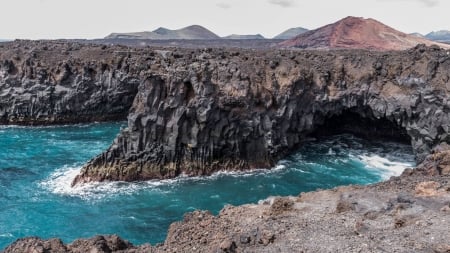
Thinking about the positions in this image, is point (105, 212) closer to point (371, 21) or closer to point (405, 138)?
point (405, 138)

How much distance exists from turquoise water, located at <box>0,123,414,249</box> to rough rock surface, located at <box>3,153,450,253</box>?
415 inches

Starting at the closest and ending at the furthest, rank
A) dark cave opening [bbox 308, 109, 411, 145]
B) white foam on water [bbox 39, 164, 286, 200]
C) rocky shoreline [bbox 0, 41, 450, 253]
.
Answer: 1. rocky shoreline [bbox 0, 41, 450, 253]
2. white foam on water [bbox 39, 164, 286, 200]
3. dark cave opening [bbox 308, 109, 411, 145]

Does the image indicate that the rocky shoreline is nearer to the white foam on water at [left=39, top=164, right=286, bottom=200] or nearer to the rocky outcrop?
the rocky outcrop

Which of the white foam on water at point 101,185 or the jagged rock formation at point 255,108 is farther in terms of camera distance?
the jagged rock formation at point 255,108

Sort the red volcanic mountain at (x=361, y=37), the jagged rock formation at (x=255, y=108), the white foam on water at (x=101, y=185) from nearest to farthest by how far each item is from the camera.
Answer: the white foam on water at (x=101, y=185) < the jagged rock formation at (x=255, y=108) < the red volcanic mountain at (x=361, y=37)

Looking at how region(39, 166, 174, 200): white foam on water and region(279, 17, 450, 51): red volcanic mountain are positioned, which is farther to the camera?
region(279, 17, 450, 51): red volcanic mountain

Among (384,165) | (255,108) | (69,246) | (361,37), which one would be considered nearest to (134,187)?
(255,108)

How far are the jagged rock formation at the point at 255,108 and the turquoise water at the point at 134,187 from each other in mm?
2053

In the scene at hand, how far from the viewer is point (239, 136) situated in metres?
49.4

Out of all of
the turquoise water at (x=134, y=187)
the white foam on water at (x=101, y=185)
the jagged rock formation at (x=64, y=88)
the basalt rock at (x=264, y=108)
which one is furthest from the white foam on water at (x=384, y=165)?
the jagged rock formation at (x=64, y=88)

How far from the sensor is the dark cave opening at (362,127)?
189ft

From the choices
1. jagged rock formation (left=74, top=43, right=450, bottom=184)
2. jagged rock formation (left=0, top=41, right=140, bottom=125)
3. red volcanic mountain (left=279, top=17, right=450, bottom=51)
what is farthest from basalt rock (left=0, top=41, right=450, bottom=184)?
red volcanic mountain (left=279, top=17, right=450, bottom=51)

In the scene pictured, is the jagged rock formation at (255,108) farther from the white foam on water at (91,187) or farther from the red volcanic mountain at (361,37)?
the red volcanic mountain at (361,37)

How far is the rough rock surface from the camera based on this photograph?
68.5 ft
